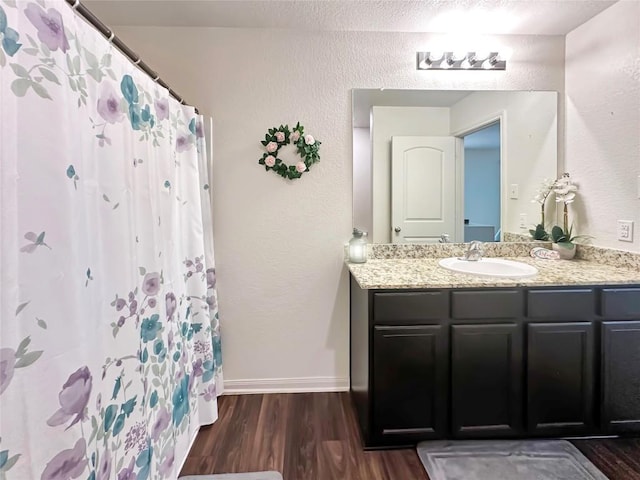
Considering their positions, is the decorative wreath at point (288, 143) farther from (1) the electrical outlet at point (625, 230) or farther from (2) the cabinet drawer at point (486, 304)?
(1) the electrical outlet at point (625, 230)

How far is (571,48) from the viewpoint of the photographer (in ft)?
7.52

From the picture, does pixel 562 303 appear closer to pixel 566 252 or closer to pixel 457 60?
pixel 566 252

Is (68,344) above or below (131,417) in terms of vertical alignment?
above

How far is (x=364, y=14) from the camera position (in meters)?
2.04

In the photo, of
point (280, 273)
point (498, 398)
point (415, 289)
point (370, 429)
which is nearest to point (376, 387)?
point (370, 429)

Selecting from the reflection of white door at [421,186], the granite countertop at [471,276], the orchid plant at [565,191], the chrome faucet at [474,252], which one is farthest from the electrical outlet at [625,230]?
the reflection of white door at [421,186]

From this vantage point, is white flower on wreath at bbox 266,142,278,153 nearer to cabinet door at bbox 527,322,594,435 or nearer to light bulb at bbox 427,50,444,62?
light bulb at bbox 427,50,444,62

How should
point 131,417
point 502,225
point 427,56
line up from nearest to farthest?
point 131,417 → point 427,56 → point 502,225

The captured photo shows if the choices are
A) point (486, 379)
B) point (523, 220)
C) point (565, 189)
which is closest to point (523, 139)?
point (565, 189)

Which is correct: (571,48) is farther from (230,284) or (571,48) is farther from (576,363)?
(230,284)

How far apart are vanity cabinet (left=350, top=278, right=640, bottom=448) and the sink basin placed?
0.31 meters

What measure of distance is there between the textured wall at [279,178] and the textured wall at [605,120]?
0.19m

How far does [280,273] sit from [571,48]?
248 cm

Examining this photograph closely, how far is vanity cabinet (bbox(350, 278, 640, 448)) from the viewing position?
1661 mm
